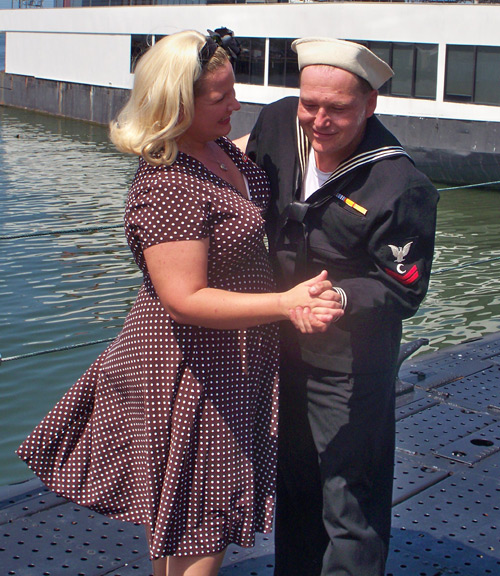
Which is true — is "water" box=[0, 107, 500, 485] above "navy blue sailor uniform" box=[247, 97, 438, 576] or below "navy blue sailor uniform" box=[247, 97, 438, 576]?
below

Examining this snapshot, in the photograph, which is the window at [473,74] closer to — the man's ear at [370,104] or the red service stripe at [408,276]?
the man's ear at [370,104]

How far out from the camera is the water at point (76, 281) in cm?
707

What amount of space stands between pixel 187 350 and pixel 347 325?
37 centimetres

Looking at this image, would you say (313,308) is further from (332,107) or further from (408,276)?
(332,107)

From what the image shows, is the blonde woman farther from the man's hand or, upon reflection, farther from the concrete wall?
the concrete wall

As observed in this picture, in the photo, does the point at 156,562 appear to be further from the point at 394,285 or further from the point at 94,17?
the point at 94,17

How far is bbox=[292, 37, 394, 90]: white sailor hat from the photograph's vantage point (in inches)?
77.4

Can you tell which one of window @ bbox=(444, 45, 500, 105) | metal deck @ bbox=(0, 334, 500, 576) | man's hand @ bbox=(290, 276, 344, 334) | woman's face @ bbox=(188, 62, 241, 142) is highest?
window @ bbox=(444, 45, 500, 105)

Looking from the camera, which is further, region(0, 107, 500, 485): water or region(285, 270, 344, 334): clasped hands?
region(0, 107, 500, 485): water

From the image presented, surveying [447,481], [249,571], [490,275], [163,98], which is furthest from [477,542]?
[490,275]

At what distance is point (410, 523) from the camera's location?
295cm

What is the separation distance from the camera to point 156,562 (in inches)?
86.4

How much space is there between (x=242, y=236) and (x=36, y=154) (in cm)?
2124

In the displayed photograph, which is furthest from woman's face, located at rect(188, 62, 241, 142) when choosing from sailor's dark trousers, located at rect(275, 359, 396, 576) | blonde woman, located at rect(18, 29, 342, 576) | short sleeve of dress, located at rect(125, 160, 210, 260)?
sailor's dark trousers, located at rect(275, 359, 396, 576)
